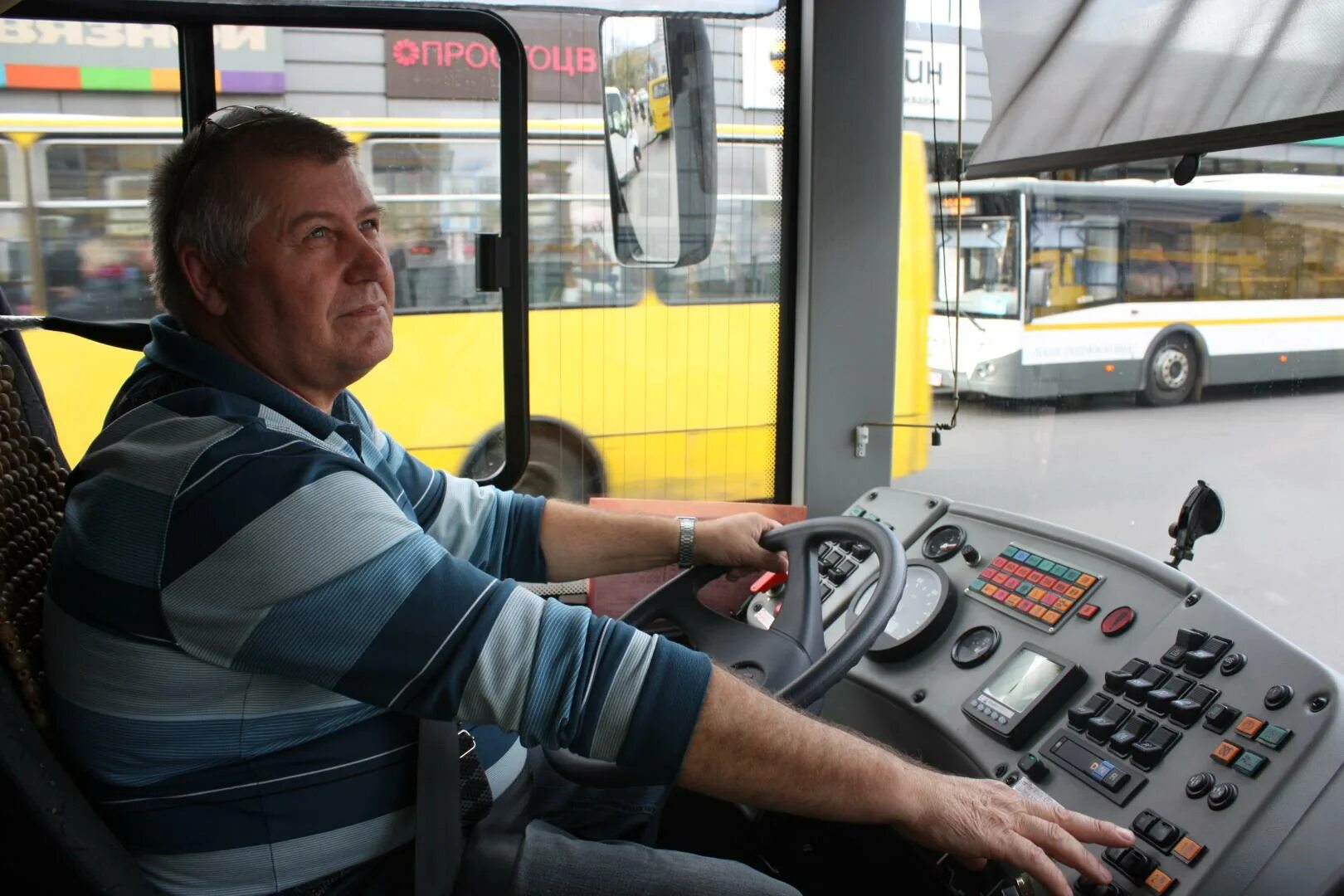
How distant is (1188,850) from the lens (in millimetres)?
1142

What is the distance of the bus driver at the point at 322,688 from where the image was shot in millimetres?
1037

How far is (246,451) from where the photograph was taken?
3.52 feet

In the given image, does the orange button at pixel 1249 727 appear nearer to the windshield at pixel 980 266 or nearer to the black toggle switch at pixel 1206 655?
the black toggle switch at pixel 1206 655

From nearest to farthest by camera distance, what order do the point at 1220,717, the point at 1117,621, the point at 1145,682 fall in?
the point at 1220,717 → the point at 1145,682 → the point at 1117,621

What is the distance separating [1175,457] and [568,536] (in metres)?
0.97

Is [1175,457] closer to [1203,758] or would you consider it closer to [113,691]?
[1203,758]

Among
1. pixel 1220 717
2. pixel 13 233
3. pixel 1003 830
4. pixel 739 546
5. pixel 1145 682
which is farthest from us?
pixel 13 233

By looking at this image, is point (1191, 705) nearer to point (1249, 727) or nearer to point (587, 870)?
point (1249, 727)

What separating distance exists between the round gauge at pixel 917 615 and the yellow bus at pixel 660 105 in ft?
3.96

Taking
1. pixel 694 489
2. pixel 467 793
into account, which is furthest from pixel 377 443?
pixel 694 489

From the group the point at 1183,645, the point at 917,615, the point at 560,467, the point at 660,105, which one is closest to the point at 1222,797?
the point at 1183,645

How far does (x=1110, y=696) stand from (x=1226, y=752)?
0.18 meters

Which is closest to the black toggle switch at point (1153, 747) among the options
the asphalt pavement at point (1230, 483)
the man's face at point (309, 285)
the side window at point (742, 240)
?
the asphalt pavement at point (1230, 483)

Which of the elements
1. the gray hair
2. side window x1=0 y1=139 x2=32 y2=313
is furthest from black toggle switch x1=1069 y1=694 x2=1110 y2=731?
side window x1=0 y1=139 x2=32 y2=313
